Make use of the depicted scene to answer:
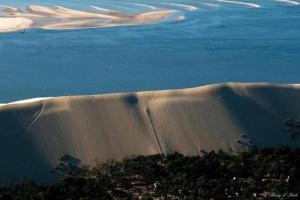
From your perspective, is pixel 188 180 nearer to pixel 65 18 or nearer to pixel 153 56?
pixel 153 56

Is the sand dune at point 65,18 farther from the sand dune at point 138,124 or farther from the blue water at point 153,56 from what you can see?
the sand dune at point 138,124

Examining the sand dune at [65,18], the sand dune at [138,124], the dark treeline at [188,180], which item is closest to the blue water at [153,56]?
the sand dune at [65,18]

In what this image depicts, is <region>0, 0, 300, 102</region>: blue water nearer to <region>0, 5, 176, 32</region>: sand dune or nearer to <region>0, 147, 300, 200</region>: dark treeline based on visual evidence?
<region>0, 5, 176, 32</region>: sand dune

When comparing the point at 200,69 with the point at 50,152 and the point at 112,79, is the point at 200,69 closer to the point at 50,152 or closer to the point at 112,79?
the point at 112,79

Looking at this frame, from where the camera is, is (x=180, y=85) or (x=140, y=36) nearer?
(x=180, y=85)

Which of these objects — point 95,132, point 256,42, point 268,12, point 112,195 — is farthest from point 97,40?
point 112,195
